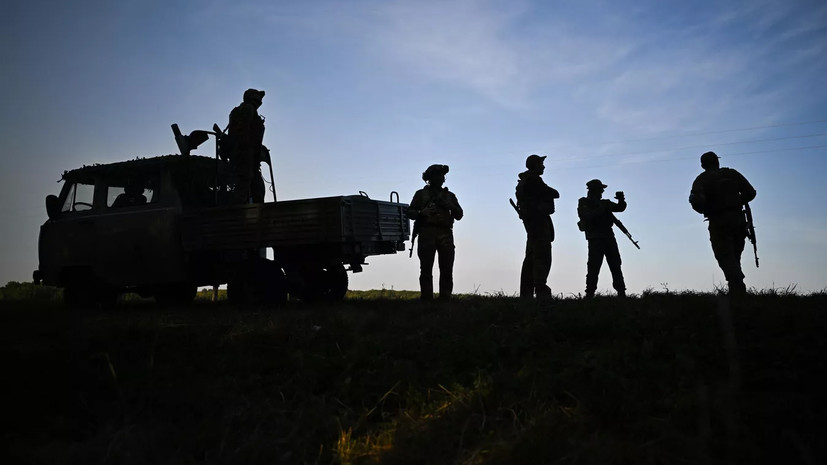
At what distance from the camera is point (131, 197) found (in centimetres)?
1066

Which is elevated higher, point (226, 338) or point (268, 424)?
point (226, 338)

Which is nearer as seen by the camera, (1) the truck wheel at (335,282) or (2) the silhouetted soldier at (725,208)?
(2) the silhouetted soldier at (725,208)

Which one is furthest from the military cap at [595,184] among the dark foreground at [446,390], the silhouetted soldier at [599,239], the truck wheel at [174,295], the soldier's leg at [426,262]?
the truck wheel at [174,295]

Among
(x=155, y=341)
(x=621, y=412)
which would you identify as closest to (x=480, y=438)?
(x=621, y=412)

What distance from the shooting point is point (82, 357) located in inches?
241

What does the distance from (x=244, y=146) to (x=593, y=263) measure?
5.85 metres

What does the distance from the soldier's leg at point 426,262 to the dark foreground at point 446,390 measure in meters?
3.13

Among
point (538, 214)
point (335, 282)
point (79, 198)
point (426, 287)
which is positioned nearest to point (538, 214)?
point (538, 214)

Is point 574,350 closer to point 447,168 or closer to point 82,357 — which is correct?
point 82,357

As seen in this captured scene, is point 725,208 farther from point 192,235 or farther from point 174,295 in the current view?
point 174,295

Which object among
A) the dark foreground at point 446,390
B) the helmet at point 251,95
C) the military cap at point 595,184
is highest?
the helmet at point 251,95

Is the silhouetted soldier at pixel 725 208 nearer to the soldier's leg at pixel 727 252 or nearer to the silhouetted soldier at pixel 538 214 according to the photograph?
the soldier's leg at pixel 727 252

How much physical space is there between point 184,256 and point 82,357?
3930 millimetres

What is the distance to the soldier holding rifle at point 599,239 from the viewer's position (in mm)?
10469
